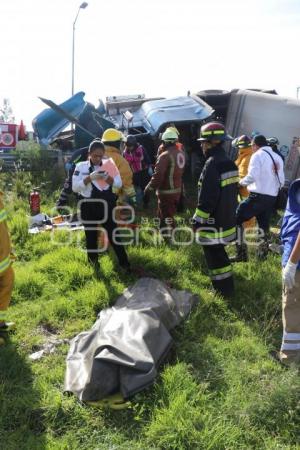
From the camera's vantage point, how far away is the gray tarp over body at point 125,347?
293 centimetres

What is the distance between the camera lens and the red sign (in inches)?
411

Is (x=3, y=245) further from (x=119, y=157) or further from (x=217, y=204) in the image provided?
(x=119, y=157)

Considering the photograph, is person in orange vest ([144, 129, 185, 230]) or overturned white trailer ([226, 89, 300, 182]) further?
overturned white trailer ([226, 89, 300, 182])

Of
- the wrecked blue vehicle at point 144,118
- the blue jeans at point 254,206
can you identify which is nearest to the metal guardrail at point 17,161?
the wrecked blue vehicle at point 144,118

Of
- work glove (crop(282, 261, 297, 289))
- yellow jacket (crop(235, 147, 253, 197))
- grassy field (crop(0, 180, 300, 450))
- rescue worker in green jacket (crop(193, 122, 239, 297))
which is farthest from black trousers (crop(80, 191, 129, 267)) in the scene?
yellow jacket (crop(235, 147, 253, 197))

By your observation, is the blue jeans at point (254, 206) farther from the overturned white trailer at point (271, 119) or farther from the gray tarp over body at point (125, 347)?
the overturned white trailer at point (271, 119)

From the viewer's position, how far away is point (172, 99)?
9.47 metres

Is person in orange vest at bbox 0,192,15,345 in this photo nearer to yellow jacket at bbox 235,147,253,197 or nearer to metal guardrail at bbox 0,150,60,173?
yellow jacket at bbox 235,147,253,197

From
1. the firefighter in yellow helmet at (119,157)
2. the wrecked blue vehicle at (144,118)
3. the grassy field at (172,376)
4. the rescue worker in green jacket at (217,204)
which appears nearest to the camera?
the grassy field at (172,376)

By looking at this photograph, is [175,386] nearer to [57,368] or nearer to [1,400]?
[57,368]

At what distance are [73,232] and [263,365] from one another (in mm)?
3812

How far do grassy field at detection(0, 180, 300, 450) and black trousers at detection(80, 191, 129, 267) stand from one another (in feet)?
1.00

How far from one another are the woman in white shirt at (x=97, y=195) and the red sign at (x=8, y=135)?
6.46 meters

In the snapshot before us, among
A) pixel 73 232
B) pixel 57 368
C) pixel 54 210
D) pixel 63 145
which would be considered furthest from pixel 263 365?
pixel 63 145
